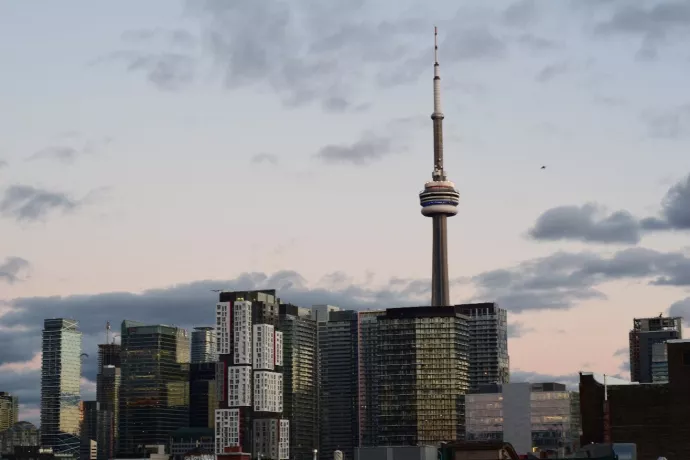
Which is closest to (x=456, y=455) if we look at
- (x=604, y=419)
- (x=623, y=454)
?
(x=623, y=454)

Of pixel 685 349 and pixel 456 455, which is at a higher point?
pixel 685 349

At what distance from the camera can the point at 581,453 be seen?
14925cm

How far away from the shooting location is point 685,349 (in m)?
200

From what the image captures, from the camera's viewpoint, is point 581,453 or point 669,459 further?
point 669,459

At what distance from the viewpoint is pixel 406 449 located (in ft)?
468

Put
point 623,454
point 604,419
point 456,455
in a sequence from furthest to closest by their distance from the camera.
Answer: point 604,419 < point 623,454 < point 456,455

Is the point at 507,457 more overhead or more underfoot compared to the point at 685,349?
more underfoot

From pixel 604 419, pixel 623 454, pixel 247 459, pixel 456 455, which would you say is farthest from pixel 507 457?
pixel 604 419

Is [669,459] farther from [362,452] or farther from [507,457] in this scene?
[507,457]

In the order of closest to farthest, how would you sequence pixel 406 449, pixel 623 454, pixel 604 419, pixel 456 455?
1. pixel 456 455
2. pixel 623 454
3. pixel 406 449
4. pixel 604 419

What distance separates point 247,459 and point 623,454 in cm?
3726

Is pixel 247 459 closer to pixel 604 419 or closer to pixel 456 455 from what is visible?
pixel 456 455

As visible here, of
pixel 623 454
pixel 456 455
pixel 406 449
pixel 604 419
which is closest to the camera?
pixel 456 455

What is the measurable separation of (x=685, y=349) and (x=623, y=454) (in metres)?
78.2
